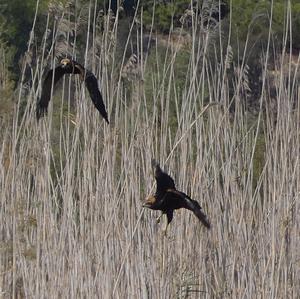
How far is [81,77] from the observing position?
3186mm

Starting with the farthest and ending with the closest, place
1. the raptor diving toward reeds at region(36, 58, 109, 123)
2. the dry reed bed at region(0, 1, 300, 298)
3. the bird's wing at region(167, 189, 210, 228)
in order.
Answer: the dry reed bed at region(0, 1, 300, 298), the raptor diving toward reeds at region(36, 58, 109, 123), the bird's wing at region(167, 189, 210, 228)

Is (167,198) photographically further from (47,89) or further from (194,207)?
(47,89)

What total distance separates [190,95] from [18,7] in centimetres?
1357

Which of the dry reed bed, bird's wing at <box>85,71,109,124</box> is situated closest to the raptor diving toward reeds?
bird's wing at <box>85,71,109,124</box>

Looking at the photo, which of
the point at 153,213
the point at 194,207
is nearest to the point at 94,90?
the point at 194,207

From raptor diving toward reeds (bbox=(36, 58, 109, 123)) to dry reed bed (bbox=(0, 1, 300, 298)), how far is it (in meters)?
0.23

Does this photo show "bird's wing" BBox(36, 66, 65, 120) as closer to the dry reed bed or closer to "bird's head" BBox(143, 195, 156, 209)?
the dry reed bed

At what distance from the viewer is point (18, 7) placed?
1670 cm

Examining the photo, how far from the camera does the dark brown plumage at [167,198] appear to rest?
9.50ft

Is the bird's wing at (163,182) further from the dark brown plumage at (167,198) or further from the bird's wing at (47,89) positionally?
the bird's wing at (47,89)

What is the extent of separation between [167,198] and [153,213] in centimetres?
69

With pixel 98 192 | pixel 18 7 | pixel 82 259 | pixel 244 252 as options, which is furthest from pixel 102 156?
pixel 18 7

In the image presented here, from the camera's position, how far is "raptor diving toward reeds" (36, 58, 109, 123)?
3.12 metres

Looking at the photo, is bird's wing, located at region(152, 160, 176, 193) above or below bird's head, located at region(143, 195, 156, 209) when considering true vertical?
above
